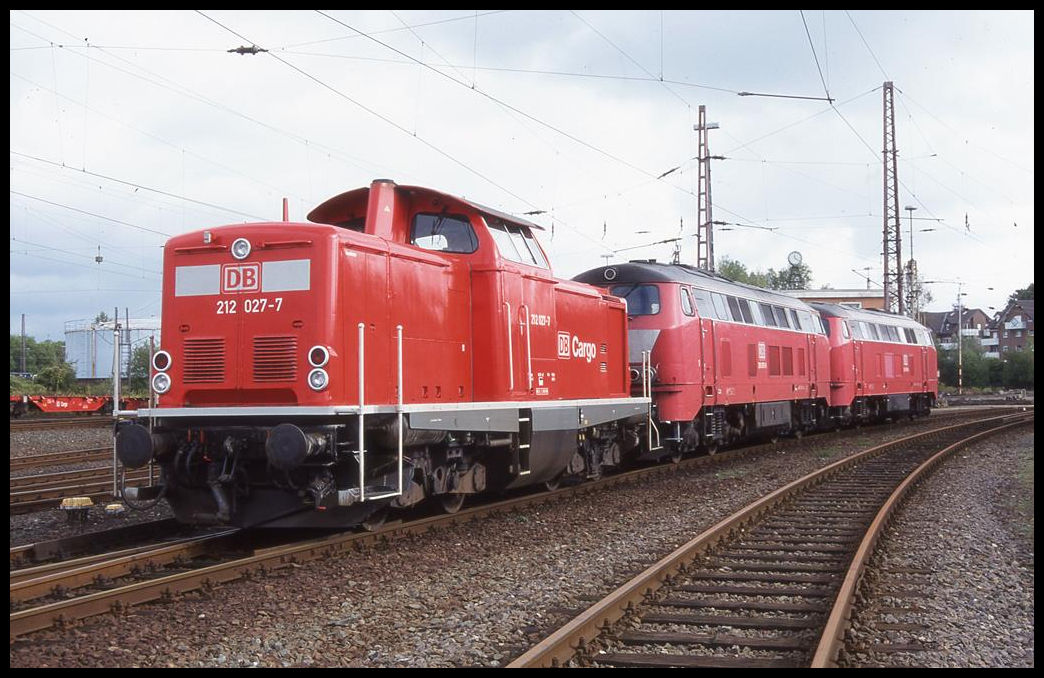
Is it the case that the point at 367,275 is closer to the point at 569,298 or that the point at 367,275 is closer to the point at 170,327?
the point at 170,327

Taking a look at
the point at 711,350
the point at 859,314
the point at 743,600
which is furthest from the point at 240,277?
the point at 859,314

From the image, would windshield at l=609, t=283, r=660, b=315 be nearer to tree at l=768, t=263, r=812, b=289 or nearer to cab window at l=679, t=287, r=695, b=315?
cab window at l=679, t=287, r=695, b=315

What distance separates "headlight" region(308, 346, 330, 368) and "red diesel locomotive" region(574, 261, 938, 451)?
8033mm

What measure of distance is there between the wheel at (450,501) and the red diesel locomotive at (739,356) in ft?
18.8

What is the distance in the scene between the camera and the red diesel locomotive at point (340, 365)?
7.94m

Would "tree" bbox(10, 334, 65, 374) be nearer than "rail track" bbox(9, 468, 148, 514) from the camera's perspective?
No

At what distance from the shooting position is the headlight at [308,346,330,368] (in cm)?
791

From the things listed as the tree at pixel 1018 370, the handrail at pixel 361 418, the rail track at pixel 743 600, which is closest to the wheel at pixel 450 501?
the handrail at pixel 361 418

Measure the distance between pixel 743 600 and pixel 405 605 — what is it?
2.41m

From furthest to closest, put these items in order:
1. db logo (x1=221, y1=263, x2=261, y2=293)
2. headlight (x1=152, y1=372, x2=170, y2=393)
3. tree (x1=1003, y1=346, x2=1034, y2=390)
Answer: tree (x1=1003, y1=346, x2=1034, y2=390)
headlight (x1=152, y1=372, x2=170, y2=393)
db logo (x1=221, y1=263, x2=261, y2=293)

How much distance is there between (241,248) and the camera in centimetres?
838

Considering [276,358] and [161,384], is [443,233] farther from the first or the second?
[161,384]

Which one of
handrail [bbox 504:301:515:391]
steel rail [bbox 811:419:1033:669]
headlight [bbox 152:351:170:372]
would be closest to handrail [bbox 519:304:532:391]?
handrail [bbox 504:301:515:391]

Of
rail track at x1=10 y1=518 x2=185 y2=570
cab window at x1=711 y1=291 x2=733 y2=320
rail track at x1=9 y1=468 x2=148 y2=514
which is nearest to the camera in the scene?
rail track at x1=10 y1=518 x2=185 y2=570
